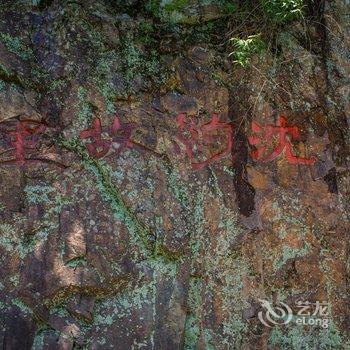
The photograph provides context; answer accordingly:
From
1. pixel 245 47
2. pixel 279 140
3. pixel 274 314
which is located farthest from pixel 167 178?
pixel 274 314

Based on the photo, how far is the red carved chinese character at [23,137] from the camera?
3318 mm

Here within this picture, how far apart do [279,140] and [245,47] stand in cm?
68

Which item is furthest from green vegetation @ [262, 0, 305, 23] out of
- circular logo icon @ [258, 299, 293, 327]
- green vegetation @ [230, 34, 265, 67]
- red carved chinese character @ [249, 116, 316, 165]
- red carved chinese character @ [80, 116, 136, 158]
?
circular logo icon @ [258, 299, 293, 327]

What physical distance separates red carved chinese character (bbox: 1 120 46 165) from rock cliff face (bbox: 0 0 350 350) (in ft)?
0.04

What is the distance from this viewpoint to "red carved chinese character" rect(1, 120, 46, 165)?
10.9 feet

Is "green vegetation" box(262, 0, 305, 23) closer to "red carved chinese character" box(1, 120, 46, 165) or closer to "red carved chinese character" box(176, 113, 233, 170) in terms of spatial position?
"red carved chinese character" box(176, 113, 233, 170)

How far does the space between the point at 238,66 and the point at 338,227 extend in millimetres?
1309

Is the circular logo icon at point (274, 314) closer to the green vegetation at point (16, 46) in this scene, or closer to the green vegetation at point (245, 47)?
the green vegetation at point (245, 47)

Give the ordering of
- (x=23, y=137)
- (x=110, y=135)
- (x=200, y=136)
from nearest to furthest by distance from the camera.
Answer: (x=23, y=137), (x=110, y=135), (x=200, y=136)

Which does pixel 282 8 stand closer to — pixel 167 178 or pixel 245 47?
pixel 245 47

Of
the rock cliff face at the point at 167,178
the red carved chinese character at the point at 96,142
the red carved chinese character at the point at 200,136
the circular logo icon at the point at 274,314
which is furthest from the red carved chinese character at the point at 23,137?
the circular logo icon at the point at 274,314

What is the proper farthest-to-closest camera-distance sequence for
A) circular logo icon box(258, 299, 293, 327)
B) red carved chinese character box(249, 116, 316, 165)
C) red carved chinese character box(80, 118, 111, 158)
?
red carved chinese character box(249, 116, 316, 165)
circular logo icon box(258, 299, 293, 327)
red carved chinese character box(80, 118, 111, 158)

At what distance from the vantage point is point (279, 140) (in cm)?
374

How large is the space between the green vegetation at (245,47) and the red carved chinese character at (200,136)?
15.6 inches
